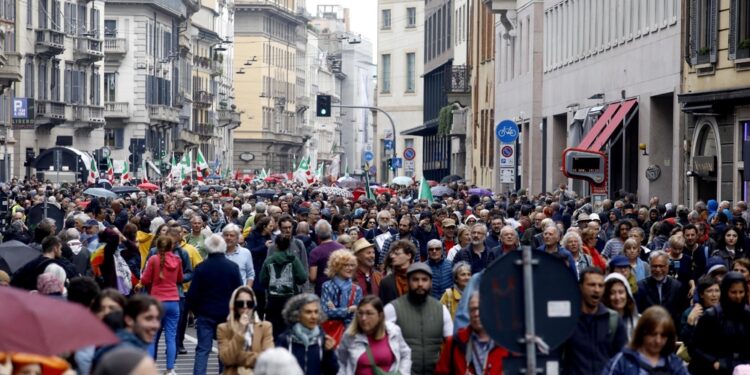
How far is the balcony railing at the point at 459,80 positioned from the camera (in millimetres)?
76250

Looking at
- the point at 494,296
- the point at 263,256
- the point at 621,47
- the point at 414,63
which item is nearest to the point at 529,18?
the point at 621,47

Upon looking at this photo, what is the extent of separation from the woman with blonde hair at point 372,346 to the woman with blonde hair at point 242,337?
1087 mm

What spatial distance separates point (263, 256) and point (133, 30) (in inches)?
3289

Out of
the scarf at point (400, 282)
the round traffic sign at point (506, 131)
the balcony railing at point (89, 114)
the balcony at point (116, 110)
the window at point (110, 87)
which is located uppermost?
the window at point (110, 87)

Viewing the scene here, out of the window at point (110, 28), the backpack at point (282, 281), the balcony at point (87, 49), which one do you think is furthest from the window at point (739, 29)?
the window at point (110, 28)

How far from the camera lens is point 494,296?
9.52 meters

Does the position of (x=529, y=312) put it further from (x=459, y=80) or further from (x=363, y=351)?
(x=459, y=80)

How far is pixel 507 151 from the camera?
33.8 metres

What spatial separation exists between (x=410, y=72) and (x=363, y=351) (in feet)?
364

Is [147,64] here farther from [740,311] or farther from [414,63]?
[740,311]

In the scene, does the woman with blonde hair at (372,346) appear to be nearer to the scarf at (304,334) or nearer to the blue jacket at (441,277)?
the scarf at (304,334)

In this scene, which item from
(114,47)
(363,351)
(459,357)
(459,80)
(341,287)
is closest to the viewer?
(459,357)

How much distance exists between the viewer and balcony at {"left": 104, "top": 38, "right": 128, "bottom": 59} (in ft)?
335

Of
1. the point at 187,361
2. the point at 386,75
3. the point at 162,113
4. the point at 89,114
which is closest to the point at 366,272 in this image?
the point at 187,361
